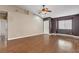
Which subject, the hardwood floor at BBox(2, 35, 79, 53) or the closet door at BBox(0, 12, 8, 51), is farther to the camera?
the hardwood floor at BBox(2, 35, 79, 53)

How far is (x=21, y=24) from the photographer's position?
1236 mm

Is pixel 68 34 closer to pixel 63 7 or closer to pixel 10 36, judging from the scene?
pixel 63 7

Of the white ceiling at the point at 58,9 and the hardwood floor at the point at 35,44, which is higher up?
the white ceiling at the point at 58,9

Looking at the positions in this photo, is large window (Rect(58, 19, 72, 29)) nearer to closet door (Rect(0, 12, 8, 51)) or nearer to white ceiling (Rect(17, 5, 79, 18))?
white ceiling (Rect(17, 5, 79, 18))

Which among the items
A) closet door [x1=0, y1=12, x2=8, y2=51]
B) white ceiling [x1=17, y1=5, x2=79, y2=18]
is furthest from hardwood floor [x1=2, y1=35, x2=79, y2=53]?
white ceiling [x1=17, y1=5, x2=79, y2=18]

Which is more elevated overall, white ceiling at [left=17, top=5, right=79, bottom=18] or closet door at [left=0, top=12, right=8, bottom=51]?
white ceiling at [left=17, top=5, right=79, bottom=18]

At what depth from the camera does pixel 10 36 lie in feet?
3.88

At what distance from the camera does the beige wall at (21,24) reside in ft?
3.79

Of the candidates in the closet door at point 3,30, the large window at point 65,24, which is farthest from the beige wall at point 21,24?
the large window at point 65,24

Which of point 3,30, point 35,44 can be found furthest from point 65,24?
point 3,30

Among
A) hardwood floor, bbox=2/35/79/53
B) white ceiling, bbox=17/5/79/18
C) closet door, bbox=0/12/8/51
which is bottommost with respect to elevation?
hardwood floor, bbox=2/35/79/53

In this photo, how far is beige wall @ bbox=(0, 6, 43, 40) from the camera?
115 cm

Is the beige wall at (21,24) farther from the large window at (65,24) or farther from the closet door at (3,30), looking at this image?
the large window at (65,24)
